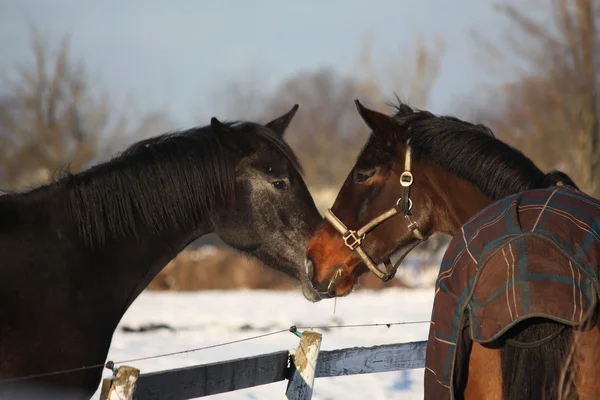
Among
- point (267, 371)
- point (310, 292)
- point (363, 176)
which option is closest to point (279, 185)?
point (363, 176)

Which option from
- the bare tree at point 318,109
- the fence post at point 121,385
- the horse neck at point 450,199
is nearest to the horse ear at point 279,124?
the horse neck at point 450,199

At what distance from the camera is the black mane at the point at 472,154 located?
374 cm

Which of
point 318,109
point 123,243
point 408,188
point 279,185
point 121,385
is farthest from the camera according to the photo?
point 318,109

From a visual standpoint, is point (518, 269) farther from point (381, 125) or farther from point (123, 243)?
point (123, 243)

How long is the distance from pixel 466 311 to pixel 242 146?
1957 mm

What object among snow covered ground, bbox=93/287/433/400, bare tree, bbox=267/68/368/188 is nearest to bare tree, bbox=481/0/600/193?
snow covered ground, bbox=93/287/433/400

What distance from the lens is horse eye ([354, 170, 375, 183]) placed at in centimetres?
425

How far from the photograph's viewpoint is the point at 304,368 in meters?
4.72

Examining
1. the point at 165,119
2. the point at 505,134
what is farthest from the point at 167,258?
the point at 165,119

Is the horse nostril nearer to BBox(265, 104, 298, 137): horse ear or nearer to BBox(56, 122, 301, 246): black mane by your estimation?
BBox(56, 122, 301, 246): black mane

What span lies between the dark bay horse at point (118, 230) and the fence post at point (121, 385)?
316 millimetres

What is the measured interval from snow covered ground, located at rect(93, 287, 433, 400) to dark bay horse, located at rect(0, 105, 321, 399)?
2531 mm

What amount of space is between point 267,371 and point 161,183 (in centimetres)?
139

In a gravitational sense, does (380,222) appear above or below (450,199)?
below
